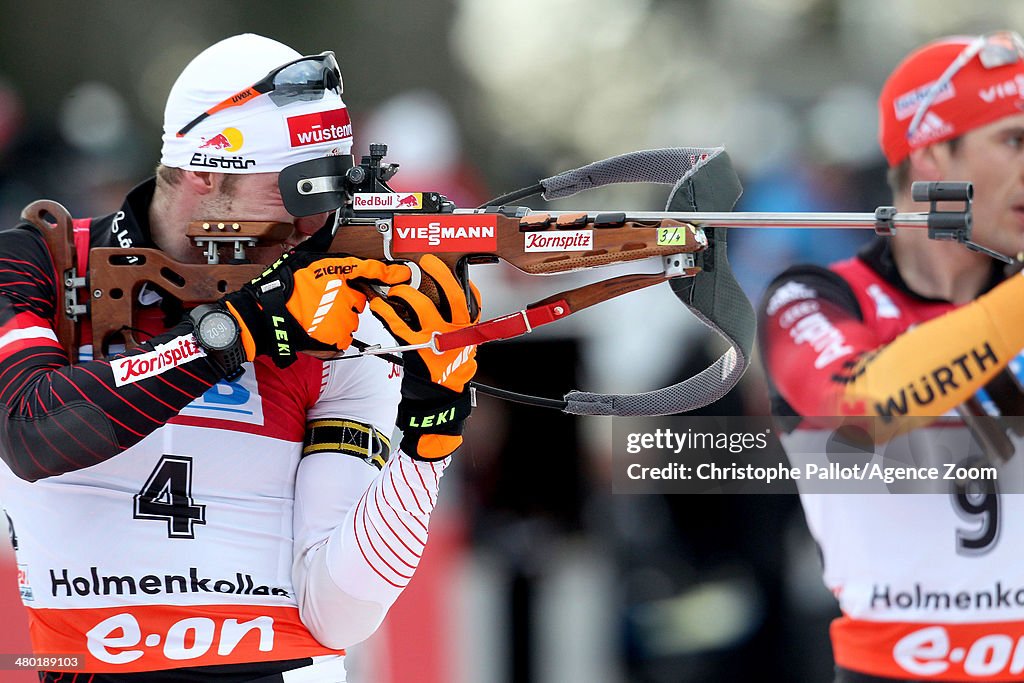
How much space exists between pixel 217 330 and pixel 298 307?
0.13 metres

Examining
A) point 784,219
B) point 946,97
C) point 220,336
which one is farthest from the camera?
point 946,97

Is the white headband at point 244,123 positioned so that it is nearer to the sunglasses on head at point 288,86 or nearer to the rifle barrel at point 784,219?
the sunglasses on head at point 288,86

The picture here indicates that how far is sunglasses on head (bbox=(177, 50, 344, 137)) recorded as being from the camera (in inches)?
90.8

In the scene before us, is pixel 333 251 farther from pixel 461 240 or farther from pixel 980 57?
pixel 980 57

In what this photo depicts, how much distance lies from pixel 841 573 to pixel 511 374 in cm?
183

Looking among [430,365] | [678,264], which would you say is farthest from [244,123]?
[678,264]

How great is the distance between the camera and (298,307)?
2.13 m

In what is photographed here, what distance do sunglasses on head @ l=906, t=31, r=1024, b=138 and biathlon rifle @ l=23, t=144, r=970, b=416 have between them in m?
0.75

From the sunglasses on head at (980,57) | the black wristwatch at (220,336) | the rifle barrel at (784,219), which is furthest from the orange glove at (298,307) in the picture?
the sunglasses on head at (980,57)

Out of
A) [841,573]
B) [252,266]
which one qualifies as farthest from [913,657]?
[252,266]

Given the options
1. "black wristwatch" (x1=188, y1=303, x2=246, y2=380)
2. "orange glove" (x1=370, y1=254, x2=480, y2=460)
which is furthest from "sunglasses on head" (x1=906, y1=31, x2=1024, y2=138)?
"black wristwatch" (x1=188, y1=303, x2=246, y2=380)

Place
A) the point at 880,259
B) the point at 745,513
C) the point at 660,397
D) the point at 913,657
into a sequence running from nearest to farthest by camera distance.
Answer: the point at 660,397 → the point at 913,657 → the point at 880,259 → the point at 745,513

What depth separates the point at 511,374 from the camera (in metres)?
4.49

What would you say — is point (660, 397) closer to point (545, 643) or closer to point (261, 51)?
point (261, 51)
